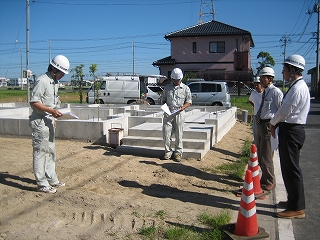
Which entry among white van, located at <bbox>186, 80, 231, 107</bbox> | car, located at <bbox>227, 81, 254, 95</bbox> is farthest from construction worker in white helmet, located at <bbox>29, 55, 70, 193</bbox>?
car, located at <bbox>227, 81, 254, 95</bbox>

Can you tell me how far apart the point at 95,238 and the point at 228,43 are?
37283 millimetres

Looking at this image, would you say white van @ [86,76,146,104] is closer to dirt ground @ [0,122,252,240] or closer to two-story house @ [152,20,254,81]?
dirt ground @ [0,122,252,240]

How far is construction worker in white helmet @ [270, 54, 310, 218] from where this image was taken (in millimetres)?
4207

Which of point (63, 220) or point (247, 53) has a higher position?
point (247, 53)

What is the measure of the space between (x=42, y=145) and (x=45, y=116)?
424 mm

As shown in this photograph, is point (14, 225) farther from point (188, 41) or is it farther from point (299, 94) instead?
point (188, 41)

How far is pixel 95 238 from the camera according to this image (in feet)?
12.2

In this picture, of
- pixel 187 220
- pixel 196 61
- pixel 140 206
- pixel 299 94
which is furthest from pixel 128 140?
pixel 196 61

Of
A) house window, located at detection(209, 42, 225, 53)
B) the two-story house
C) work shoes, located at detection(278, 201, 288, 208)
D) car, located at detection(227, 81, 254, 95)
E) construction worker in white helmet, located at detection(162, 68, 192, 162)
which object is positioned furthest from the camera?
house window, located at detection(209, 42, 225, 53)

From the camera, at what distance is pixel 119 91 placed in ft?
65.0

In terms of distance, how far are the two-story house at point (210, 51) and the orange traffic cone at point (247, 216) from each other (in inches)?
1342

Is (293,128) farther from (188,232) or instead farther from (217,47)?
(217,47)

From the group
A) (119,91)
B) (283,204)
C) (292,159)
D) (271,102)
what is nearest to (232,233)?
(292,159)

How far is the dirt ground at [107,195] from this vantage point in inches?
157
